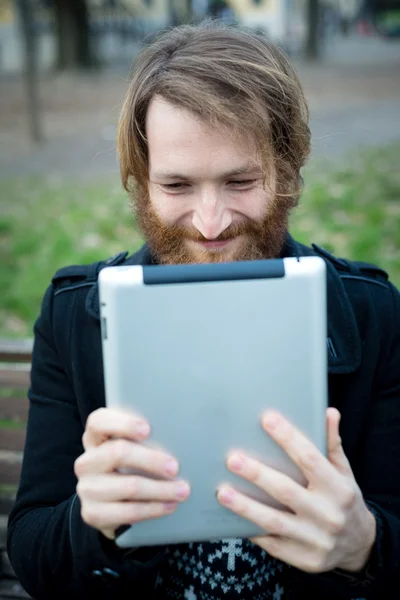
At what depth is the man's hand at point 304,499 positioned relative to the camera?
1.31 meters

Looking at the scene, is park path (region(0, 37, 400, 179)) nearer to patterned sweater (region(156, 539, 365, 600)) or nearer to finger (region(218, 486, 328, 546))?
patterned sweater (region(156, 539, 365, 600))

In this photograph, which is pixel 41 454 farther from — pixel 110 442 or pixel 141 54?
pixel 141 54

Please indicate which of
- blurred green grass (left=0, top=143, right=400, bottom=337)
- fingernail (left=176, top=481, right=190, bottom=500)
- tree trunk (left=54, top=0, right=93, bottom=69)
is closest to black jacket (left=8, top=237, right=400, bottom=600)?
fingernail (left=176, top=481, right=190, bottom=500)

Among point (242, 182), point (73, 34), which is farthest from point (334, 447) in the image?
point (73, 34)

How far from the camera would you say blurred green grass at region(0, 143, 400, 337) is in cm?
545

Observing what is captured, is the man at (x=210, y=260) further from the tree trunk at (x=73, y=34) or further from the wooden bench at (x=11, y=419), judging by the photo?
the tree trunk at (x=73, y=34)

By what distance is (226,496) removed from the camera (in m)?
1.34

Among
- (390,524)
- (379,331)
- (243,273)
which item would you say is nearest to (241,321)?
(243,273)

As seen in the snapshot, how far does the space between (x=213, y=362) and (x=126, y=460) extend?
0.22 metres

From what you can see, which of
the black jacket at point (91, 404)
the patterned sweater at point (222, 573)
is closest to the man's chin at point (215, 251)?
the black jacket at point (91, 404)

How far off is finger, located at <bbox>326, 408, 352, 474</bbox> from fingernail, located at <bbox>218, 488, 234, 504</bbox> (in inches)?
7.3

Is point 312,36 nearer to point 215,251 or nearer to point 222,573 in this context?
point 215,251

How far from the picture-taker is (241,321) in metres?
1.35

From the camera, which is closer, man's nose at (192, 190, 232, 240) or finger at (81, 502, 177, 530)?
finger at (81, 502, 177, 530)
